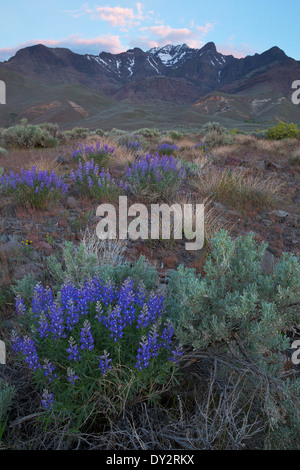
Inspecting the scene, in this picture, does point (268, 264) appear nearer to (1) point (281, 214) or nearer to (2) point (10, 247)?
(1) point (281, 214)

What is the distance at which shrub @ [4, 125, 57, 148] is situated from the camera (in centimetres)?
1175

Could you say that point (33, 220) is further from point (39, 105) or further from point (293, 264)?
point (39, 105)

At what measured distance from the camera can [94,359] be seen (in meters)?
1.68

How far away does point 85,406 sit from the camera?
1521mm

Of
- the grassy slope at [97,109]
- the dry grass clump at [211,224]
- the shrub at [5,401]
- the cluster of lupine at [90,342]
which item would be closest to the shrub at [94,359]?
the cluster of lupine at [90,342]

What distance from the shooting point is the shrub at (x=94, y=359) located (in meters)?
1.57

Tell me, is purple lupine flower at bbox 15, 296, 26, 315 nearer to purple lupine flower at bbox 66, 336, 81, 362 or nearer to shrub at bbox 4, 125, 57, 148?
purple lupine flower at bbox 66, 336, 81, 362

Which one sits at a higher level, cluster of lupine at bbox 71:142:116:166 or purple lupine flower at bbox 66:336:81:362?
cluster of lupine at bbox 71:142:116:166

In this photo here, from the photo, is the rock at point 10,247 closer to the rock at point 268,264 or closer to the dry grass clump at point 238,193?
the rock at point 268,264

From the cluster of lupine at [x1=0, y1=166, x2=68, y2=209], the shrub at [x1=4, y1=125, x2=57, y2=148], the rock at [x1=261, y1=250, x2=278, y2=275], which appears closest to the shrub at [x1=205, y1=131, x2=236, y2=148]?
the shrub at [x1=4, y1=125, x2=57, y2=148]

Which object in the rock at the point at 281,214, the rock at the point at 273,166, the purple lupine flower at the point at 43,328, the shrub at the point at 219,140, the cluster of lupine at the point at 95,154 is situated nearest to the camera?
the purple lupine flower at the point at 43,328

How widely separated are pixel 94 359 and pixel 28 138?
1200 centimetres

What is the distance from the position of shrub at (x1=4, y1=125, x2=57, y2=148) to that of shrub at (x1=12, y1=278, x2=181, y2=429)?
11384 millimetres

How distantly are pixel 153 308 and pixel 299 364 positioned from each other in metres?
1.46
